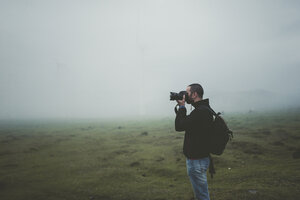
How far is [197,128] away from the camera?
12.0 ft

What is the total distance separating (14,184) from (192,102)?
38.5 feet

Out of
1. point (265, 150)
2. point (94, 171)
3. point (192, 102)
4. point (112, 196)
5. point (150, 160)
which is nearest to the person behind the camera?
point (192, 102)

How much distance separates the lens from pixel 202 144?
144 inches

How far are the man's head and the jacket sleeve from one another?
0.34 meters

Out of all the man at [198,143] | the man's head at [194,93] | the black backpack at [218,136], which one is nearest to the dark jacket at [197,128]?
the man at [198,143]

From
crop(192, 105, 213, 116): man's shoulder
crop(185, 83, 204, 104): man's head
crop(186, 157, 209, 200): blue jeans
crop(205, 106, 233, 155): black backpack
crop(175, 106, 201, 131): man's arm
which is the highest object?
crop(185, 83, 204, 104): man's head

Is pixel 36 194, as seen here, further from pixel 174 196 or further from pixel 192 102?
pixel 192 102

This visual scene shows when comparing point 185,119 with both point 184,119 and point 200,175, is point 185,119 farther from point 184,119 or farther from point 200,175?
point 200,175

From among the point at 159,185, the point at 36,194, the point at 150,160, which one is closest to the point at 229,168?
the point at 159,185

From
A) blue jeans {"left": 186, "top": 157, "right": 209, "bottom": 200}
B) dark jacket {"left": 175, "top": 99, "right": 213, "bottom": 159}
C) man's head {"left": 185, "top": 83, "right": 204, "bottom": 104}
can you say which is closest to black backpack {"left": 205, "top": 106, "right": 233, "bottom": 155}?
dark jacket {"left": 175, "top": 99, "right": 213, "bottom": 159}

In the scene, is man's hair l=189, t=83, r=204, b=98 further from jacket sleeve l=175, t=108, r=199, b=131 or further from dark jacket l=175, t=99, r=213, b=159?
jacket sleeve l=175, t=108, r=199, b=131

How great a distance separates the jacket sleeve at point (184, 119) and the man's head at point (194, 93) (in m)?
0.34

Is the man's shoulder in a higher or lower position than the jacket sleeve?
higher

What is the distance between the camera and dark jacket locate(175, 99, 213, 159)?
3.59m
